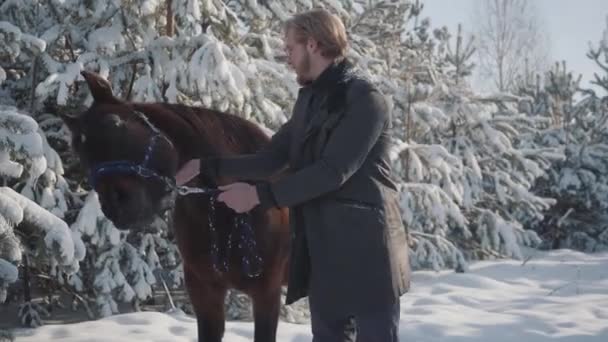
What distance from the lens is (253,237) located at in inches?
112

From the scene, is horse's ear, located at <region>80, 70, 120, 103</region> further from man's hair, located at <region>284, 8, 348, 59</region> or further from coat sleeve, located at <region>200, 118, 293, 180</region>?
man's hair, located at <region>284, 8, 348, 59</region>

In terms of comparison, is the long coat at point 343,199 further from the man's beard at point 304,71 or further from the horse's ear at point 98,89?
the horse's ear at point 98,89

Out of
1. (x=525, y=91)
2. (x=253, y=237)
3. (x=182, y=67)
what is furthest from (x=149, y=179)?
(x=525, y=91)

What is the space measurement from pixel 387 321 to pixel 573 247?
1172 centimetres

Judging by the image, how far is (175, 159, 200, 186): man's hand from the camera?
2.56 m

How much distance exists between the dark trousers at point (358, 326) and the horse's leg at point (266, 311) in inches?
24.5

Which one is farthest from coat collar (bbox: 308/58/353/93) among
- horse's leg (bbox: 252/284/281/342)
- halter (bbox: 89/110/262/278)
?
horse's leg (bbox: 252/284/281/342)

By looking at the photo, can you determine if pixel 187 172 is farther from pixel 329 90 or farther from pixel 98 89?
pixel 329 90

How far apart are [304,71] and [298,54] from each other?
2.8 inches

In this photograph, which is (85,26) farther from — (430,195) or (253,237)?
(430,195)

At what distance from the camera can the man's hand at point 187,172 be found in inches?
101

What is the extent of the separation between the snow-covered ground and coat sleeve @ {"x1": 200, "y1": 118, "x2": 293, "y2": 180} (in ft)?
8.05

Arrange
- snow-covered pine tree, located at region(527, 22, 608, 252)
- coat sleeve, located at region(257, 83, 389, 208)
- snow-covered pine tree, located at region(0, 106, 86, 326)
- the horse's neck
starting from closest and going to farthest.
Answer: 1. coat sleeve, located at region(257, 83, 389, 208)
2. the horse's neck
3. snow-covered pine tree, located at region(0, 106, 86, 326)
4. snow-covered pine tree, located at region(527, 22, 608, 252)

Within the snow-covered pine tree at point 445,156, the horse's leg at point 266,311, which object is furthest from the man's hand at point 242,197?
the snow-covered pine tree at point 445,156
